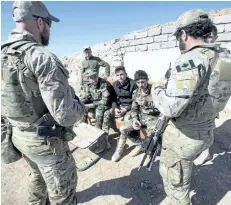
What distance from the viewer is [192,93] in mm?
1854

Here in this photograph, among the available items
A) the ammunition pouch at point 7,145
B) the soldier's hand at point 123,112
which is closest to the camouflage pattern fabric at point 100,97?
the soldier's hand at point 123,112

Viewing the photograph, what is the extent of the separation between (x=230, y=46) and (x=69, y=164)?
483 cm

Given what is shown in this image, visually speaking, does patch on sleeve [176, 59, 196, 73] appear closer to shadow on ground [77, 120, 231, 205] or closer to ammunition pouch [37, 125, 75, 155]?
ammunition pouch [37, 125, 75, 155]

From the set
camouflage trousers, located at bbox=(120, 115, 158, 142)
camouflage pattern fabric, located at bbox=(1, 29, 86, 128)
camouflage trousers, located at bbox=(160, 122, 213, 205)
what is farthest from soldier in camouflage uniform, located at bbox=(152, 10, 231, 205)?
camouflage trousers, located at bbox=(120, 115, 158, 142)

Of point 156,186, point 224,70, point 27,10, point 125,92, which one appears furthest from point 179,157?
point 125,92

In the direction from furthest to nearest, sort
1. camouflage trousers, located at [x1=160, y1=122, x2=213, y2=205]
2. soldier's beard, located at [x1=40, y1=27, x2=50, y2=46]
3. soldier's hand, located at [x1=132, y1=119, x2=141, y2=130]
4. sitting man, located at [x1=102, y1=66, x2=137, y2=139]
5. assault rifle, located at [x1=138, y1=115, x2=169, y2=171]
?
sitting man, located at [x1=102, y1=66, x2=137, y2=139], soldier's hand, located at [x1=132, y1=119, x2=141, y2=130], assault rifle, located at [x1=138, y1=115, x2=169, y2=171], camouflage trousers, located at [x1=160, y1=122, x2=213, y2=205], soldier's beard, located at [x1=40, y1=27, x2=50, y2=46]

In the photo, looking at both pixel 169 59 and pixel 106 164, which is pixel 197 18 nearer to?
pixel 106 164

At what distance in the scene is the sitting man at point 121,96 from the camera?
4434 millimetres

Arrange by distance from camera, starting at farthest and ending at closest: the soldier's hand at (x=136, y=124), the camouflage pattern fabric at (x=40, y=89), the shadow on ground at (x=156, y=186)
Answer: the soldier's hand at (x=136, y=124) → the shadow on ground at (x=156, y=186) → the camouflage pattern fabric at (x=40, y=89)

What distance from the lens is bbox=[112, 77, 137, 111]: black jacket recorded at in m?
4.50

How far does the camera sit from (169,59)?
658 centimetres

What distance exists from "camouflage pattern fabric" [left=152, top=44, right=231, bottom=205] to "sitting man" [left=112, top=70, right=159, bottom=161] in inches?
56.9

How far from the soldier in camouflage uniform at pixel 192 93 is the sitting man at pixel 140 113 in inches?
58.5

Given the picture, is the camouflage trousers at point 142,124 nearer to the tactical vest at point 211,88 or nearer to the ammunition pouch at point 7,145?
the tactical vest at point 211,88
